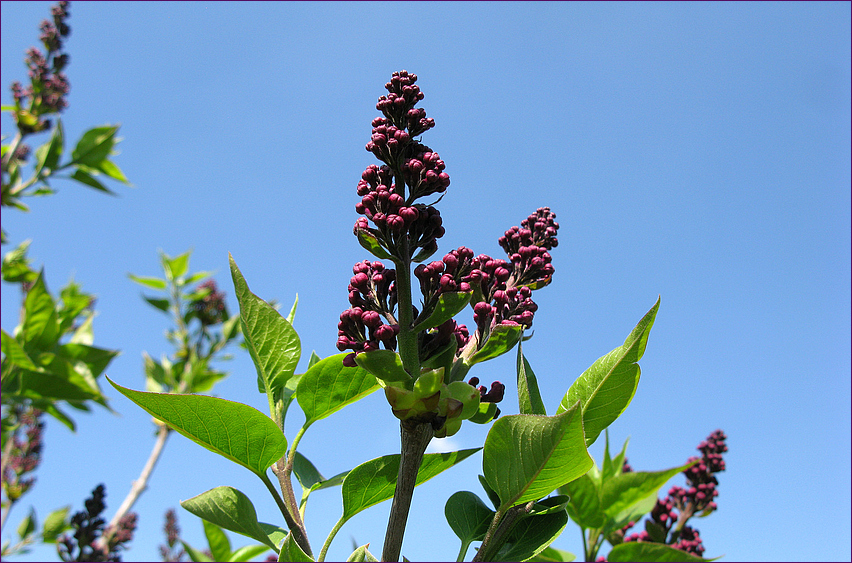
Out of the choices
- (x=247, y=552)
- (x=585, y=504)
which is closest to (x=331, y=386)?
(x=585, y=504)

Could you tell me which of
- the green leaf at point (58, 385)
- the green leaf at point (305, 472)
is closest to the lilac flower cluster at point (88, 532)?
the green leaf at point (58, 385)

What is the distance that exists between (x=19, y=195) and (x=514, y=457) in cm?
653

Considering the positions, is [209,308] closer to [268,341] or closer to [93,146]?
[93,146]

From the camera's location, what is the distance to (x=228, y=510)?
57.6 inches

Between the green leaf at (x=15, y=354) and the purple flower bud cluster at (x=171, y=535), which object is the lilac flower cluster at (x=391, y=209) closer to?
the green leaf at (x=15, y=354)

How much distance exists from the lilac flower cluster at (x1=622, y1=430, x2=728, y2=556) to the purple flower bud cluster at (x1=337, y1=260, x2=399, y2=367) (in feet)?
8.14

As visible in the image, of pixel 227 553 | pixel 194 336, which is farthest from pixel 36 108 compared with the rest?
pixel 227 553

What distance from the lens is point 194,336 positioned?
795cm

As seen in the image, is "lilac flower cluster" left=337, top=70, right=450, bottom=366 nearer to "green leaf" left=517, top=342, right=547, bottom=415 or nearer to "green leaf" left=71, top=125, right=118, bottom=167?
"green leaf" left=517, top=342, right=547, bottom=415

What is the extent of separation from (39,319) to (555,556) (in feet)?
14.9

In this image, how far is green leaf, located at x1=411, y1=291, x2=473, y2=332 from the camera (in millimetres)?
1256

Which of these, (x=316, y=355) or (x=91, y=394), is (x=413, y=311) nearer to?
(x=316, y=355)

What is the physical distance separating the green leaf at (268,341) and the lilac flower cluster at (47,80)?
20.9 feet

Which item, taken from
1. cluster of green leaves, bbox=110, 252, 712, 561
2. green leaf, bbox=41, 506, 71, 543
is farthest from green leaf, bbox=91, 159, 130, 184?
cluster of green leaves, bbox=110, 252, 712, 561
